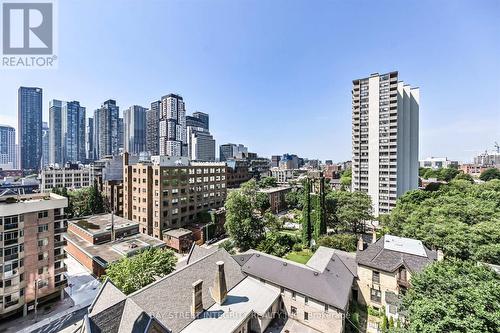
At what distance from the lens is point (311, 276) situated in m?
22.2

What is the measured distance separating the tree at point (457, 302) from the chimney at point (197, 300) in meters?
Result: 14.5

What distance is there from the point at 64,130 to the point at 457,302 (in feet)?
653

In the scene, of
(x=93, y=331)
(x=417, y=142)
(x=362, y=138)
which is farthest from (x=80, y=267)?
(x=417, y=142)

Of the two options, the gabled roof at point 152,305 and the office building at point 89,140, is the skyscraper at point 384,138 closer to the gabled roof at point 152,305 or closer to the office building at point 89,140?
the gabled roof at point 152,305

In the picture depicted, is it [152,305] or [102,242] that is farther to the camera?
[102,242]

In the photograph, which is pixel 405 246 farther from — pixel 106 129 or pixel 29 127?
pixel 29 127

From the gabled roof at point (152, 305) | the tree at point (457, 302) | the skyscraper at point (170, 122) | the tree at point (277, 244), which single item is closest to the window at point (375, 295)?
the tree at point (457, 302)

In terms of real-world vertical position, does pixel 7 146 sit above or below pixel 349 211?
above

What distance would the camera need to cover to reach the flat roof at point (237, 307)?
1653cm

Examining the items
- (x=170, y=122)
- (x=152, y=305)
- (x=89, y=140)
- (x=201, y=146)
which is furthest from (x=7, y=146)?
(x=152, y=305)

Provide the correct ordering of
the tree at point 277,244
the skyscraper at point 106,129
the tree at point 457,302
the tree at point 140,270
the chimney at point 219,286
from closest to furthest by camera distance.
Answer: the tree at point 457,302
the chimney at point 219,286
the tree at point 140,270
the tree at point 277,244
the skyscraper at point 106,129

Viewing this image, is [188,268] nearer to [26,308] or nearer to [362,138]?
[26,308]

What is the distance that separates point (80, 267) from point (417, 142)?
93544 millimetres

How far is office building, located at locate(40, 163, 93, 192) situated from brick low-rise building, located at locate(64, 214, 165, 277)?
51.2 meters
